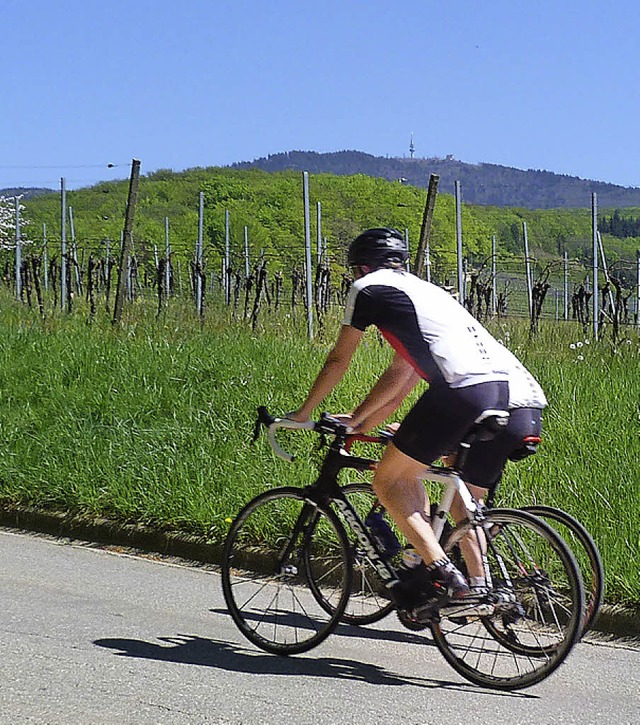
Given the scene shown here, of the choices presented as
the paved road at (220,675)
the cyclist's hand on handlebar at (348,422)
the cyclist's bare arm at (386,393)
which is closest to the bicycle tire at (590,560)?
the paved road at (220,675)

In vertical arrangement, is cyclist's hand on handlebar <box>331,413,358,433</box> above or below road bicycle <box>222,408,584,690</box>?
above

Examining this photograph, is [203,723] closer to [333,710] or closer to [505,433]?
[333,710]

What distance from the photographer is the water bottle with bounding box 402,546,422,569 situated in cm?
557

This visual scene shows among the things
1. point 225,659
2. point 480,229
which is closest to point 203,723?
point 225,659

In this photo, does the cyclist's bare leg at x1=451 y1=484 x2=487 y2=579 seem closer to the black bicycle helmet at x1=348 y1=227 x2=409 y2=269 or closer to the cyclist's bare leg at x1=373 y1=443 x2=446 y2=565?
the cyclist's bare leg at x1=373 y1=443 x2=446 y2=565

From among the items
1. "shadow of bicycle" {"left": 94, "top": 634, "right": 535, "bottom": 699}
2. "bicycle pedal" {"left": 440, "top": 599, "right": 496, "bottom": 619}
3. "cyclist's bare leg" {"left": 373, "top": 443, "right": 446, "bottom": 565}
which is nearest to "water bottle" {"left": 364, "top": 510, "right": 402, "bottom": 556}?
"cyclist's bare leg" {"left": 373, "top": 443, "right": 446, "bottom": 565}

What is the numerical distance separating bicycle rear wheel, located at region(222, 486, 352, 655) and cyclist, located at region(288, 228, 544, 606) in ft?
1.98

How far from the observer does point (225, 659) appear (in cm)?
598

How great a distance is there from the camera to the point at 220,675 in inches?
224

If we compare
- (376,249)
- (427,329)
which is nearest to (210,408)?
(376,249)

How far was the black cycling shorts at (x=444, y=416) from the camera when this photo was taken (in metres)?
5.31

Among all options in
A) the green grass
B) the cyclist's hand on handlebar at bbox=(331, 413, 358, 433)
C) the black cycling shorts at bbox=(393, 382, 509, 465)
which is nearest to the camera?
the black cycling shorts at bbox=(393, 382, 509, 465)

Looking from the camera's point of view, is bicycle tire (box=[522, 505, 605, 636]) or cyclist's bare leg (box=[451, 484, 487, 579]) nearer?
bicycle tire (box=[522, 505, 605, 636])

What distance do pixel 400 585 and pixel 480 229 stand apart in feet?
188
